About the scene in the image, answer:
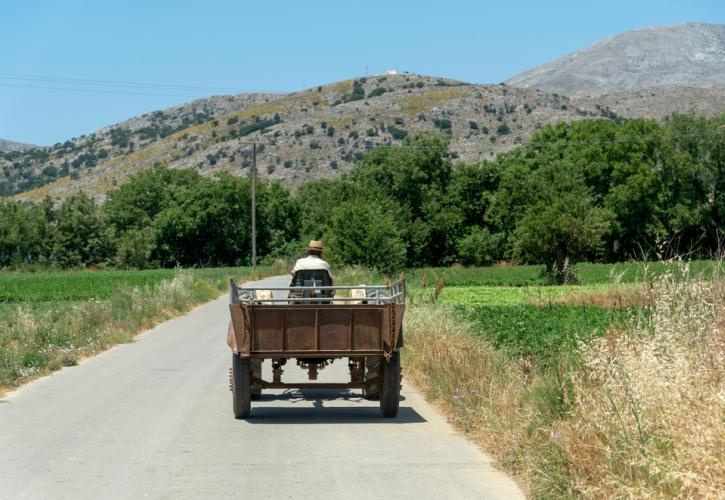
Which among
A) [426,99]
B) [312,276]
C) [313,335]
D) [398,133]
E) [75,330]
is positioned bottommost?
[75,330]

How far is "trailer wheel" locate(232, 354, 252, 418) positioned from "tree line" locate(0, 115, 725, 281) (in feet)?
120

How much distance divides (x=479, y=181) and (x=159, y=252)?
112 feet

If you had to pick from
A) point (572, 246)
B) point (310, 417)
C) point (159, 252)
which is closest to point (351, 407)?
point (310, 417)

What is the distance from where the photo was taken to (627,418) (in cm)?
744

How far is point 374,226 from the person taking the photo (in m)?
49.5

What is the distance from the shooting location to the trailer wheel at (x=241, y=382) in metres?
12.2

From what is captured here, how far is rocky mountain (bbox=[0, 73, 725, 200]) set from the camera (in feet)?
494

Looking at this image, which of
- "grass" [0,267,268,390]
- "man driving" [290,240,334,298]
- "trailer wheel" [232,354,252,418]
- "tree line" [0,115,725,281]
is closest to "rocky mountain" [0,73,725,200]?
"tree line" [0,115,725,281]

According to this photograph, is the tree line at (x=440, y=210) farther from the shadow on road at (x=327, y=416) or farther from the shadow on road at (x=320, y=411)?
the shadow on road at (x=327, y=416)

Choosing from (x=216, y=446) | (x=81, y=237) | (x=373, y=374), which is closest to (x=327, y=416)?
(x=373, y=374)

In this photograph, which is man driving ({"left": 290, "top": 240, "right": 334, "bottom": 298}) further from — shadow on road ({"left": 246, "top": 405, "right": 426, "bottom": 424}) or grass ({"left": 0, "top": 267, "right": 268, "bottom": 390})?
grass ({"left": 0, "top": 267, "right": 268, "bottom": 390})

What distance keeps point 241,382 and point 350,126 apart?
150m

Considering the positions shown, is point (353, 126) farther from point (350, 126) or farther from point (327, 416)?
point (327, 416)

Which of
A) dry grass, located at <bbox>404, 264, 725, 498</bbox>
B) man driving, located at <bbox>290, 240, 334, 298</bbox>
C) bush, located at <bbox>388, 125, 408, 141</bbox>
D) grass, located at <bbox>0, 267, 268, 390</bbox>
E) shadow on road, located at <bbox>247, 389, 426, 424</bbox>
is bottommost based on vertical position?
grass, located at <bbox>0, 267, 268, 390</bbox>
